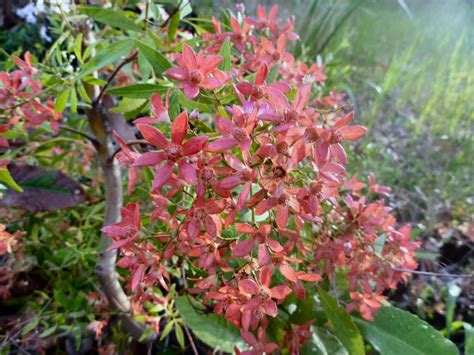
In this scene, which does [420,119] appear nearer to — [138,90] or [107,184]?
[107,184]

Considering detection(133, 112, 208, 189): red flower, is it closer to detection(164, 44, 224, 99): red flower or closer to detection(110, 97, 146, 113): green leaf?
detection(164, 44, 224, 99): red flower

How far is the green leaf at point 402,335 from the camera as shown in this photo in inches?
32.8

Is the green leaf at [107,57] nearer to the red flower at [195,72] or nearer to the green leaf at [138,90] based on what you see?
the green leaf at [138,90]

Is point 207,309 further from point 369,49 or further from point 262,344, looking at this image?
point 369,49

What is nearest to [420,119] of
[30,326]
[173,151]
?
[30,326]

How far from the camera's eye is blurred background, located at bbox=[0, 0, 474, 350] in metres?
1.23

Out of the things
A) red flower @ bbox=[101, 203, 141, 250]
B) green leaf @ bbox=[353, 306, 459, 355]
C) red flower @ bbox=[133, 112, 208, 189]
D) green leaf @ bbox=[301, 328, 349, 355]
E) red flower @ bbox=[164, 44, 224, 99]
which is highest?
red flower @ bbox=[164, 44, 224, 99]

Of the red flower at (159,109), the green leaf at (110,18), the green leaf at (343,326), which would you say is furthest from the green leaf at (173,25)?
the green leaf at (343,326)

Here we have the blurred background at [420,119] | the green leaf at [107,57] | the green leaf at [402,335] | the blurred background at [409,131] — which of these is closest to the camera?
the green leaf at [107,57]

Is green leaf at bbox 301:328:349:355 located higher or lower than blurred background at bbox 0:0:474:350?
lower

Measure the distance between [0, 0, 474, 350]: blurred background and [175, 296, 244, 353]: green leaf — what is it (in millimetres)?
319

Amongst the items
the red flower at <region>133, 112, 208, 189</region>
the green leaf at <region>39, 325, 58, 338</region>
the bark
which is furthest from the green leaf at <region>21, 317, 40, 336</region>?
the red flower at <region>133, 112, 208, 189</region>

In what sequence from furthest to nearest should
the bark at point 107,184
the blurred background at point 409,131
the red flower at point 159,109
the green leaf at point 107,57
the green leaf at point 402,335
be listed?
the blurred background at point 409,131
the bark at point 107,184
the green leaf at point 402,335
the green leaf at point 107,57
the red flower at point 159,109

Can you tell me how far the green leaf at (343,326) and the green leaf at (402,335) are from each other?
0.42 ft
